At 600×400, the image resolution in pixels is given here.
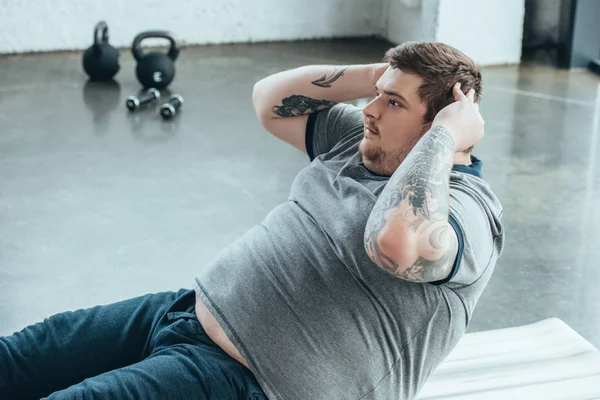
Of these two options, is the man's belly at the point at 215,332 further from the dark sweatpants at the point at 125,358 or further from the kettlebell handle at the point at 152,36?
the kettlebell handle at the point at 152,36

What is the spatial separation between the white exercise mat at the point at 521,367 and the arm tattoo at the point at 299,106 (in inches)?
31.1

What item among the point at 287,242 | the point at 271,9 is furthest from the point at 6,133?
the point at 287,242

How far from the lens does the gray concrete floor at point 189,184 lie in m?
3.12

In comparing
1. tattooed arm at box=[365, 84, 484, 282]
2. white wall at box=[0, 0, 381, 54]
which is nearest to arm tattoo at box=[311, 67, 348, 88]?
tattooed arm at box=[365, 84, 484, 282]

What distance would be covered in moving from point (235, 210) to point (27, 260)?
90cm

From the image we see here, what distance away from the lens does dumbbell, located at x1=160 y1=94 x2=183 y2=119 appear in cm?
492

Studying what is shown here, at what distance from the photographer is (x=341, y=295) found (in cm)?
170

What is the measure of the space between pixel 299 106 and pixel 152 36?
342 cm

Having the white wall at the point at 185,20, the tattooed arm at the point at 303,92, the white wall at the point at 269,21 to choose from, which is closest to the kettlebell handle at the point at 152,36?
the white wall at the point at 269,21

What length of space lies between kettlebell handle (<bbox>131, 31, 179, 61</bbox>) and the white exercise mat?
3.36 metres

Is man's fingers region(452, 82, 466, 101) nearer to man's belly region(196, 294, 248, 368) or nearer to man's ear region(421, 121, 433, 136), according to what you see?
man's ear region(421, 121, 433, 136)

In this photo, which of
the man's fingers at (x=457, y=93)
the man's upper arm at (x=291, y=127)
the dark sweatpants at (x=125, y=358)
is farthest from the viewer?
the man's upper arm at (x=291, y=127)

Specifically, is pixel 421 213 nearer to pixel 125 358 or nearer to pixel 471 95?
pixel 471 95

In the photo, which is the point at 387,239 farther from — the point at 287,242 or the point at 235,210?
the point at 235,210
